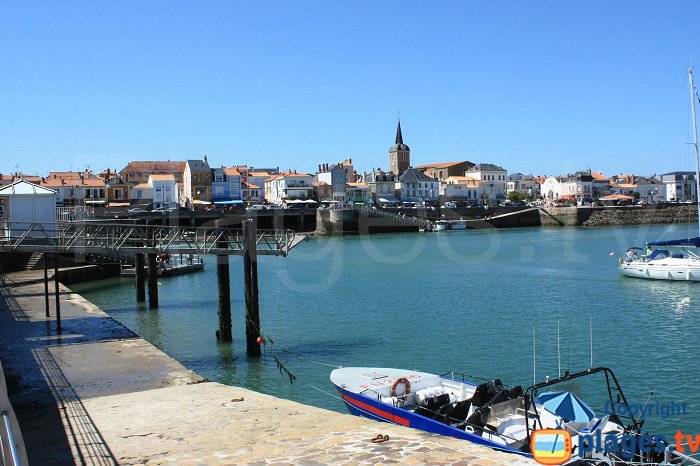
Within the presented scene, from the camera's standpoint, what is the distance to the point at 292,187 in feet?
456

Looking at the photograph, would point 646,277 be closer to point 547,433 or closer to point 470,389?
point 470,389

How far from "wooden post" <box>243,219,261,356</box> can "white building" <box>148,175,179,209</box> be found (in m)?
97.3

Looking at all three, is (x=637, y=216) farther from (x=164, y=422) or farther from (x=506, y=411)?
(x=164, y=422)

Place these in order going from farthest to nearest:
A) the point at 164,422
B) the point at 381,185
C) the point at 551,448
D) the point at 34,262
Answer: the point at 381,185 < the point at 34,262 < the point at 164,422 < the point at 551,448

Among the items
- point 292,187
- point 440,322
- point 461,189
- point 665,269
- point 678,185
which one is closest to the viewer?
point 440,322

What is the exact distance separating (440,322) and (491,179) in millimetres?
144620

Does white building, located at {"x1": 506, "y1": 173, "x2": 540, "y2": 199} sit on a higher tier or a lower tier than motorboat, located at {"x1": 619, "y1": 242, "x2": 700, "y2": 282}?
higher

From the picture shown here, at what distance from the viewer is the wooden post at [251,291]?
986 inches

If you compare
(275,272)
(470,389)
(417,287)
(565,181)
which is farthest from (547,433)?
(565,181)

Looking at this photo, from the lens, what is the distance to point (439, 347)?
87.7ft

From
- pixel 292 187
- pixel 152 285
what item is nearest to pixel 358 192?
pixel 292 187

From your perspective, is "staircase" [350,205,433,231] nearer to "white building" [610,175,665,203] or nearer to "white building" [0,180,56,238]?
"white building" [0,180,56,238]

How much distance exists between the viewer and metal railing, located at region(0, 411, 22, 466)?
5996 mm

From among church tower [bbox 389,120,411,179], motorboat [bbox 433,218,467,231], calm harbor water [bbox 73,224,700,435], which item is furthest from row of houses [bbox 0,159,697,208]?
calm harbor water [bbox 73,224,700,435]
